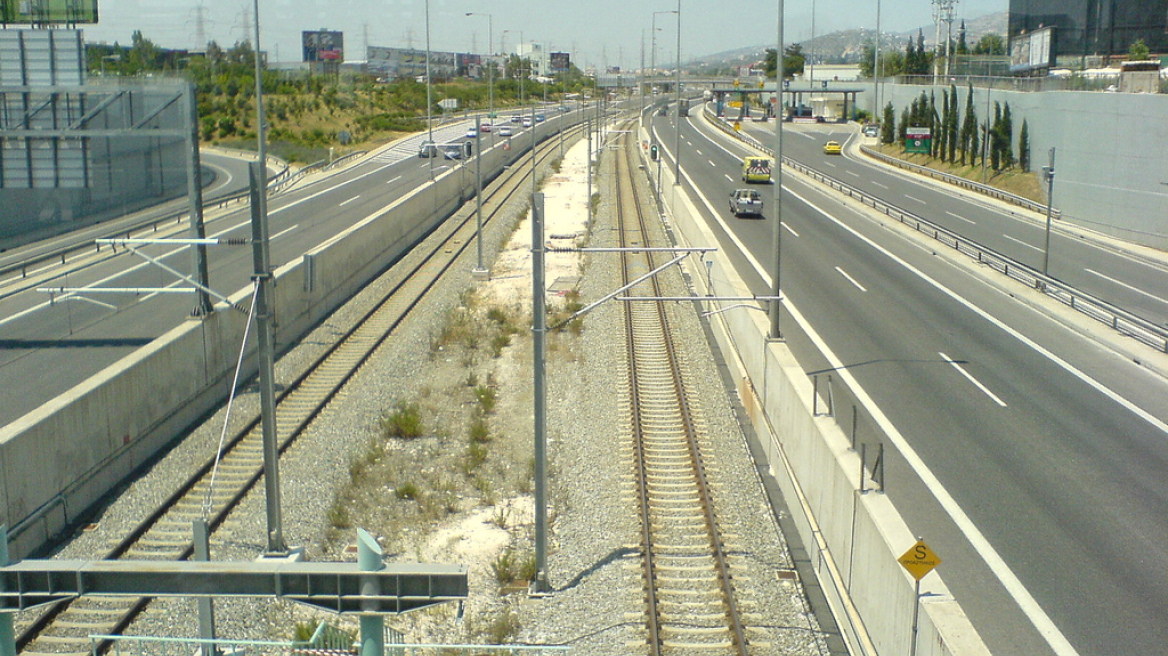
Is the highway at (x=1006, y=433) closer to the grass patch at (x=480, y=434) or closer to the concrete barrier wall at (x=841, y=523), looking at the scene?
the concrete barrier wall at (x=841, y=523)

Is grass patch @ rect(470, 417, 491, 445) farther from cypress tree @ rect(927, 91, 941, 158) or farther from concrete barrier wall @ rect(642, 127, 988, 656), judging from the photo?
cypress tree @ rect(927, 91, 941, 158)

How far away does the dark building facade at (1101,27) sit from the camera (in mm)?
59844

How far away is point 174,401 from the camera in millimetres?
16969

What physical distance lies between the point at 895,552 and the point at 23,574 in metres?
7.09

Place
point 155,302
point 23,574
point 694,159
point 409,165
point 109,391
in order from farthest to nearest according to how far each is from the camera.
→ point 694,159 → point 409,165 → point 155,302 → point 109,391 → point 23,574

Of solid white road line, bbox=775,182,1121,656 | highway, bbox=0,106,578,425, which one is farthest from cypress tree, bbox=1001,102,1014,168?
highway, bbox=0,106,578,425

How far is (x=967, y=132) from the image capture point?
5691 centimetres

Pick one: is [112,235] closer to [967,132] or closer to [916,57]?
[967,132]

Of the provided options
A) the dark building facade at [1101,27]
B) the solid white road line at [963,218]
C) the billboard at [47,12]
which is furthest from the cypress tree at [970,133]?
the billboard at [47,12]

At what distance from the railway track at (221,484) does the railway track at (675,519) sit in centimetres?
484

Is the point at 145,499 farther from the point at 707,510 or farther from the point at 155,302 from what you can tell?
the point at 155,302

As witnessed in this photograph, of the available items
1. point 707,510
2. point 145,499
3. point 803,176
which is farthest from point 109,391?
point 803,176

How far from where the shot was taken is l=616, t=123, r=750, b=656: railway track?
10.6 m

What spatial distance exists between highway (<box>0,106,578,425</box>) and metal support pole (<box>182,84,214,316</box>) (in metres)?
1.77
